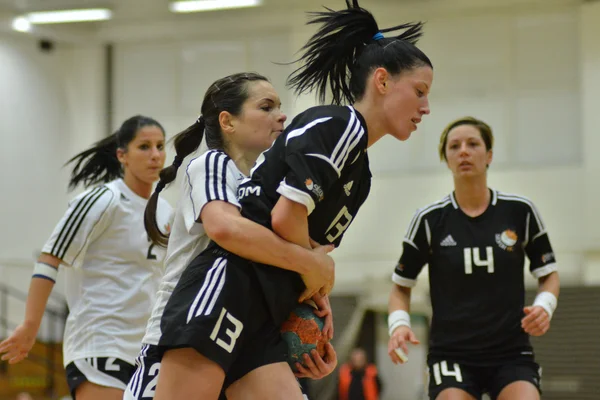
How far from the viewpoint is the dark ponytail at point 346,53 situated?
308 cm

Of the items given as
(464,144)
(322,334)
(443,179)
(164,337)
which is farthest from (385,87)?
(443,179)

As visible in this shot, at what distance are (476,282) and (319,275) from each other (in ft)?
7.15

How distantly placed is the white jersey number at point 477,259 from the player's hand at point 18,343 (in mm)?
2416

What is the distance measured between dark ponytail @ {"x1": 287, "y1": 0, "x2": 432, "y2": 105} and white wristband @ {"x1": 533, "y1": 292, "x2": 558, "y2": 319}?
2.07m

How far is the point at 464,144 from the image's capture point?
494 cm

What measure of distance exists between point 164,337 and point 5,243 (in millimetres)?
15368

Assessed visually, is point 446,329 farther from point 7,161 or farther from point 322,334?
point 7,161

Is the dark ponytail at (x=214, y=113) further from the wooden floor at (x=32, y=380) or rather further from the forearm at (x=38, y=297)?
the wooden floor at (x=32, y=380)

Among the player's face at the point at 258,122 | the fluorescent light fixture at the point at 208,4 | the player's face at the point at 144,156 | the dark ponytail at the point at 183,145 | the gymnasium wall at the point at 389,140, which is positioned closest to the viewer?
the player's face at the point at 258,122

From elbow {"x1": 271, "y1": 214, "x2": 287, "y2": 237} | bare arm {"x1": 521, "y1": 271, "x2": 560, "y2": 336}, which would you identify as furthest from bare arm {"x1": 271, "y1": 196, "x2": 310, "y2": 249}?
bare arm {"x1": 521, "y1": 271, "x2": 560, "y2": 336}

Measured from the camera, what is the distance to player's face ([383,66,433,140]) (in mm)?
3027

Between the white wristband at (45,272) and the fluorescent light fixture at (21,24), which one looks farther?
the fluorescent light fixture at (21,24)

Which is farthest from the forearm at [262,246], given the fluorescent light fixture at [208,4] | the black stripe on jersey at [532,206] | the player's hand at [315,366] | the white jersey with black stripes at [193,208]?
the fluorescent light fixture at [208,4]

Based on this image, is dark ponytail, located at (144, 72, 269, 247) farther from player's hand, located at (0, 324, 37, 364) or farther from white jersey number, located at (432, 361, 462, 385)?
white jersey number, located at (432, 361, 462, 385)
